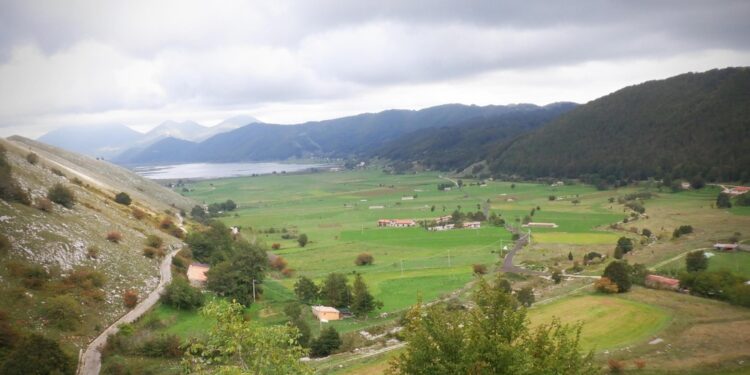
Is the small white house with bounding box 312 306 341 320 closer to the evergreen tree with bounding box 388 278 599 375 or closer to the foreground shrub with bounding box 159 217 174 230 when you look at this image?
the evergreen tree with bounding box 388 278 599 375

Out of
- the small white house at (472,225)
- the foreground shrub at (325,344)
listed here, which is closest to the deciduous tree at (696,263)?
the foreground shrub at (325,344)

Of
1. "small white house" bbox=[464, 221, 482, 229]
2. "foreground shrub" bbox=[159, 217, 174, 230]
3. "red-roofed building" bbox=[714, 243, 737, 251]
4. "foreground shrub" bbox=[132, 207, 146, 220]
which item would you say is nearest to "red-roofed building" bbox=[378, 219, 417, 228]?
"small white house" bbox=[464, 221, 482, 229]

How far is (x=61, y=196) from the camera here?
168 feet

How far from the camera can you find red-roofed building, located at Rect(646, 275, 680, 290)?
45.8m

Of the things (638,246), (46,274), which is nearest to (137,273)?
(46,274)

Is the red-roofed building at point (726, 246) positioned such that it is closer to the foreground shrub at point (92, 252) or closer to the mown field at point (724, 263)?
the mown field at point (724, 263)

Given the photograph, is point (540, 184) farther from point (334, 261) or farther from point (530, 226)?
point (334, 261)

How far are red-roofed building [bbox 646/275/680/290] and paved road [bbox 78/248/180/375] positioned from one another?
146 ft

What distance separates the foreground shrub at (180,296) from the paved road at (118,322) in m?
1.12

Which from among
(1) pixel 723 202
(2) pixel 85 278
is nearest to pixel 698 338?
(2) pixel 85 278

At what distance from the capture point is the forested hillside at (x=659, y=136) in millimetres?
132000

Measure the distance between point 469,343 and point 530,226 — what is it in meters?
78.2

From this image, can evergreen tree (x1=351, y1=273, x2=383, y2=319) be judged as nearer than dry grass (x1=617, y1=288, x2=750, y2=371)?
No

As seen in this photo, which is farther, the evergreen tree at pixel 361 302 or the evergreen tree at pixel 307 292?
the evergreen tree at pixel 307 292
